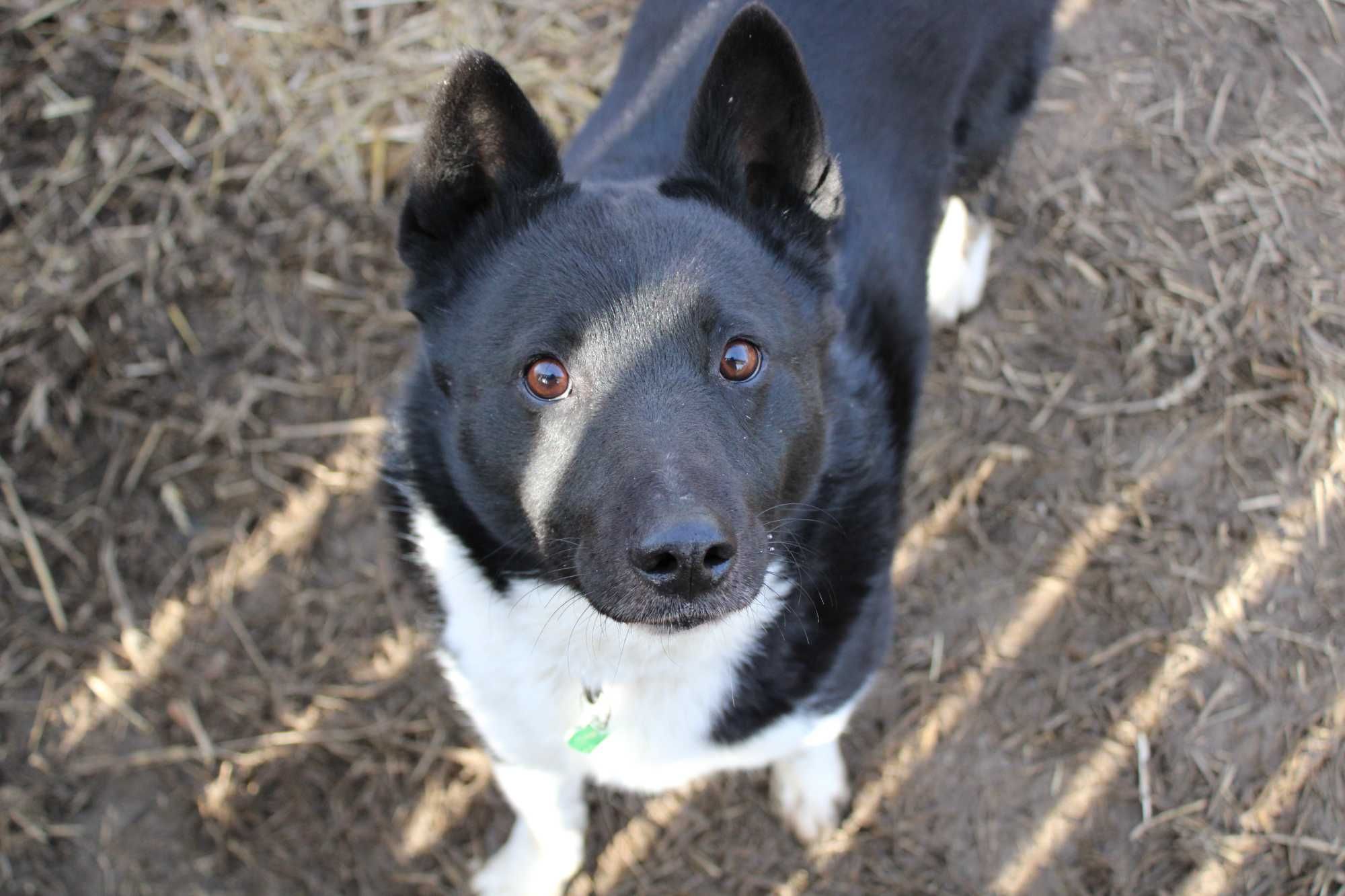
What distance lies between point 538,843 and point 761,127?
7.37 feet

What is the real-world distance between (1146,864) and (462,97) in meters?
3.05

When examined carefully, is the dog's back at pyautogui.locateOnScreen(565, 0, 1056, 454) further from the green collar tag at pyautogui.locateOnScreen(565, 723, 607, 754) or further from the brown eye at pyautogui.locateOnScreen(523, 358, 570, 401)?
the green collar tag at pyautogui.locateOnScreen(565, 723, 607, 754)

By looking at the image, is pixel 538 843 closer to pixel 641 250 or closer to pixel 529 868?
pixel 529 868

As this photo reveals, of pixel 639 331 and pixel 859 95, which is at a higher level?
pixel 859 95

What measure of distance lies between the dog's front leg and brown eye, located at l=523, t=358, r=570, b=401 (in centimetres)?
131

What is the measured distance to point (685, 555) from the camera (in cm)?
196

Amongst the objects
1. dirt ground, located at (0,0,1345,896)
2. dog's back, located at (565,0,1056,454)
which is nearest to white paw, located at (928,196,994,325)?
dirt ground, located at (0,0,1345,896)

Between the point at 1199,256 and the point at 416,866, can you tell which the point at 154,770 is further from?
the point at 1199,256

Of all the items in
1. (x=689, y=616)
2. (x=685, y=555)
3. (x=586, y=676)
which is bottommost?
(x=586, y=676)

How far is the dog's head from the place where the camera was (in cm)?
211

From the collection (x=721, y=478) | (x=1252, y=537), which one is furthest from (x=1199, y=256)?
(x=721, y=478)

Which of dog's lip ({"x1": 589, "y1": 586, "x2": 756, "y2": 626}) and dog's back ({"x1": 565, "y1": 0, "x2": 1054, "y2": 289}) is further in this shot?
dog's back ({"x1": 565, "y1": 0, "x2": 1054, "y2": 289})

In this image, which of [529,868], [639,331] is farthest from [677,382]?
[529,868]

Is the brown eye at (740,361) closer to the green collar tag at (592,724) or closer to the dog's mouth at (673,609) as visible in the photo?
the dog's mouth at (673,609)
